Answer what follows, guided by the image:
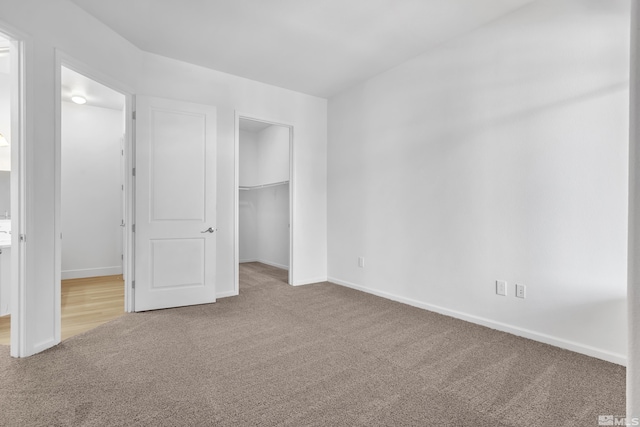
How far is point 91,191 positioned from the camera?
5055 millimetres

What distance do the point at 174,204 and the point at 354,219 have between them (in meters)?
2.23

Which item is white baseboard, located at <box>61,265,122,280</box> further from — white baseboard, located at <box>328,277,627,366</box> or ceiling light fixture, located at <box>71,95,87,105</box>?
white baseboard, located at <box>328,277,627,366</box>

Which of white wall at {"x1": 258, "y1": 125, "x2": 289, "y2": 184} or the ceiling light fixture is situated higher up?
the ceiling light fixture

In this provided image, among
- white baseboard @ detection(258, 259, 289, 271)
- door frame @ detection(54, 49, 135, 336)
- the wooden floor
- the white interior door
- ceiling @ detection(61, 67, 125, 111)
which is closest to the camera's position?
door frame @ detection(54, 49, 135, 336)

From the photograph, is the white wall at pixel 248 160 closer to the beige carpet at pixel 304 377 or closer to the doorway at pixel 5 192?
the doorway at pixel 5 192

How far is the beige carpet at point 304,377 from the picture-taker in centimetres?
165

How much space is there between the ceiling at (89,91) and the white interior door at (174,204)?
1.34 m

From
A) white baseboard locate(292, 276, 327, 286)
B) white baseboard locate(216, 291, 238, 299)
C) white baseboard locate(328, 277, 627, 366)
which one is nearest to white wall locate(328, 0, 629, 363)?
white baseboard locate(328, 277, 627, 366)

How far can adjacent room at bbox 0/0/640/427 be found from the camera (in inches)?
73.2

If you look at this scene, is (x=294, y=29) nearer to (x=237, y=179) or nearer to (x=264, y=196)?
(x=237, y=179)

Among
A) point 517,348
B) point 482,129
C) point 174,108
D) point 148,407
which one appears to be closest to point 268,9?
point 174,108

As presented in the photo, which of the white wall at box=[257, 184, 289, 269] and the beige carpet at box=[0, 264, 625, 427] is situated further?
the white wall at box=[257, 184, 289, 269]

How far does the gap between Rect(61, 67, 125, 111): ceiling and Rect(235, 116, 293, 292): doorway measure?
198 cm

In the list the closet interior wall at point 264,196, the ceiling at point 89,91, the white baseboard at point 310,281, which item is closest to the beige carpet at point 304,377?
the white baseboard at point 310,281
